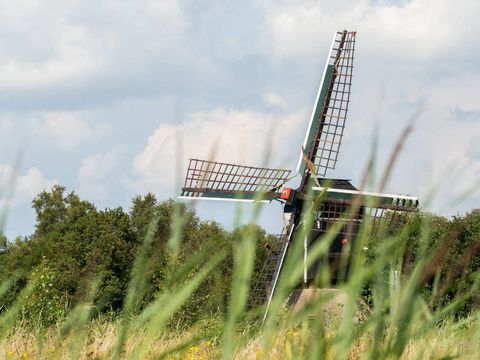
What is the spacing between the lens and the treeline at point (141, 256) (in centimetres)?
281

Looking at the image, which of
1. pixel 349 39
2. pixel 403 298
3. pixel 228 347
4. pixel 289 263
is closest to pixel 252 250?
pixel 289 263

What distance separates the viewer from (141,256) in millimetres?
2770

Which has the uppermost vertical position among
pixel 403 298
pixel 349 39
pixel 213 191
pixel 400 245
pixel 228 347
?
pixel 349 39

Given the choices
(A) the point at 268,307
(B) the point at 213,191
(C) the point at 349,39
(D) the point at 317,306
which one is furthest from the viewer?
(C) the point at 349,39

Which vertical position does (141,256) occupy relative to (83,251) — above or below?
below

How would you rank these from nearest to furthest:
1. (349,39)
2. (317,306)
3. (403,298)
Result: 1. (317,306)
2. (403,298)
3. (349,39)

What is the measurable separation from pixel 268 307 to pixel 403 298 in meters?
0.50

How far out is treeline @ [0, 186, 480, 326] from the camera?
281cm

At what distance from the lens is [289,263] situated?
9.45 feet

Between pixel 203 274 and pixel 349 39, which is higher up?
pixel 349 39

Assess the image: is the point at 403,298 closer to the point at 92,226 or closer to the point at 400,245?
the point at 400,245

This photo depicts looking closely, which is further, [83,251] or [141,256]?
[83,251]

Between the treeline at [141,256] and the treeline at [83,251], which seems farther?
the treeline at [83,251]

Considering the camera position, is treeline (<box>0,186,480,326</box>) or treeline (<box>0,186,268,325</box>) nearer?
treeline (<box>0,186,480,326</box>)
